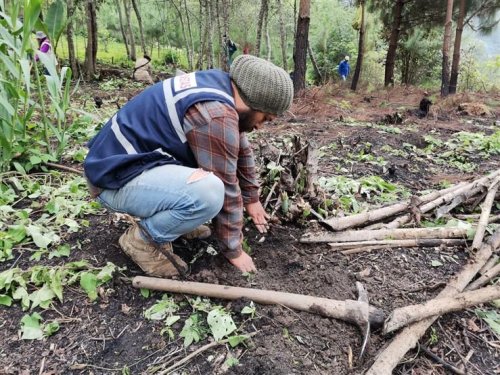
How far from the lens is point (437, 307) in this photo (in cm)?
175

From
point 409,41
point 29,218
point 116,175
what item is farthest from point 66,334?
point 409,41

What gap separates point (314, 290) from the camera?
1922 mm

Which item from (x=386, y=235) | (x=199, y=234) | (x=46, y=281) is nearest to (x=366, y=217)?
(x=386, y=235)

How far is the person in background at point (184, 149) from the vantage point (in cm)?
168

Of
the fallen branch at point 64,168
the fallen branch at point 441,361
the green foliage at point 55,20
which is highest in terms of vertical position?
the green foliage at point 55,20

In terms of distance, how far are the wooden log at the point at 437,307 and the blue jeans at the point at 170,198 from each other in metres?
0.85

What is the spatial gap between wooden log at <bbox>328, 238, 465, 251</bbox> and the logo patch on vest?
114 centimetres

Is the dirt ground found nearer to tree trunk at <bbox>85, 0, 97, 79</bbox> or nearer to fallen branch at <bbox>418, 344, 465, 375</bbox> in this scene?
fallen branch at <bbox>418, 344, 465, 375</bbox>

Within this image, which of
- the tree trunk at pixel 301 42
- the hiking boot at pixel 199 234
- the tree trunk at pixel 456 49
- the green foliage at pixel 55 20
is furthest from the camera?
the tree trunk at pixel 456 49

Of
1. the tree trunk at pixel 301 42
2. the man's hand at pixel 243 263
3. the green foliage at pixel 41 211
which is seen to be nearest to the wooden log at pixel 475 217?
the man's hand at pixel 243 263

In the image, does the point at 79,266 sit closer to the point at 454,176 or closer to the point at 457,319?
the point at 457,319

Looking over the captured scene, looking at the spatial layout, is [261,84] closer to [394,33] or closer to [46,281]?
[46,281]

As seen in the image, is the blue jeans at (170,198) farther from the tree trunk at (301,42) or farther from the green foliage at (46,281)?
the tree trunk at (301,42)

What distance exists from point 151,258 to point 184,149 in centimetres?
55
